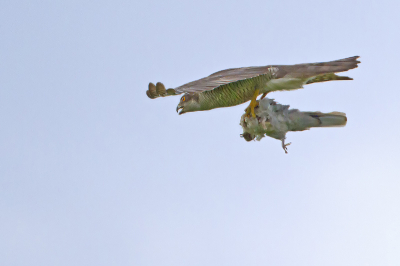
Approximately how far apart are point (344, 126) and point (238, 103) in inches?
79.3

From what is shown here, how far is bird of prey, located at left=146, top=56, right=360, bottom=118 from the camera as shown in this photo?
6273mm

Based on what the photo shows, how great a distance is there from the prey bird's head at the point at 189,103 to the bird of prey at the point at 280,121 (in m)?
1.58

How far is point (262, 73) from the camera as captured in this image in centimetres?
655

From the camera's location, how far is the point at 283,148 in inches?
217

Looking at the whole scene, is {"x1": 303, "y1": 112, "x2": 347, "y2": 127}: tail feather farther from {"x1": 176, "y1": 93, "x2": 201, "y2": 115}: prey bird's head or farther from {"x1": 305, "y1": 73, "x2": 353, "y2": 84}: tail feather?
{"x1": 176, "y1": 93, "x2": 201, "y2": 115}: prey bird's head

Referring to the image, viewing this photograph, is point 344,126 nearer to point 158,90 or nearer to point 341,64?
point 341,64

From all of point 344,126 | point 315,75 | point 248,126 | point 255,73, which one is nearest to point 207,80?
point 255,73

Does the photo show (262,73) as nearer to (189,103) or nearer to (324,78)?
(324,78)

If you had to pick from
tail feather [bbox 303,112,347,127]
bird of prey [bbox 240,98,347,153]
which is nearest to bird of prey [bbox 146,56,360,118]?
bird of prey [bbox 240,98,347,153]

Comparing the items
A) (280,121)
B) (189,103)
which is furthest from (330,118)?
(189,103)

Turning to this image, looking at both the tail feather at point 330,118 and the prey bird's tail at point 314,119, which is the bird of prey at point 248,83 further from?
the tail feather at point 330,118

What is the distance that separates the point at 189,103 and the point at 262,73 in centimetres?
140

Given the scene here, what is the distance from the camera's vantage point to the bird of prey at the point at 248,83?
627 centimetres

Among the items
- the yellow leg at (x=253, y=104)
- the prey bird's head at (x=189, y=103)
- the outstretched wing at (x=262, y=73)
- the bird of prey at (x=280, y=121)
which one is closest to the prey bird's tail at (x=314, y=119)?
the bird of prey at (x=280, y=121)
